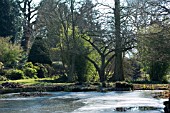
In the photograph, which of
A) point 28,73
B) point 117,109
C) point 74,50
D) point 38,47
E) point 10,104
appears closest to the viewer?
point 117,109

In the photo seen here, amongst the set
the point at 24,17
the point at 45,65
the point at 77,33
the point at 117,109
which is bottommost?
the point at 117,109

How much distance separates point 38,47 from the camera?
140ft

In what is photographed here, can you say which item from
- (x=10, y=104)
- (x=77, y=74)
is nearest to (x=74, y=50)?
(x=77, y=74)

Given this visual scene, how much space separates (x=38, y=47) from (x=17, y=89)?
63.8 ft

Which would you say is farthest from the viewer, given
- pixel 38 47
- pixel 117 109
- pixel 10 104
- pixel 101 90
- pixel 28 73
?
pixel 38 47

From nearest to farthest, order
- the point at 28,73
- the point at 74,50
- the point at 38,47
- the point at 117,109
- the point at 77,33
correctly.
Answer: the point at 117,109 < the point at 74,50 < the point at 77,33 < the point at 28,73 < the point at 38,47

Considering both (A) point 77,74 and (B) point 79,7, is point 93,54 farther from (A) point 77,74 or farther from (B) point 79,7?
(B) point 79,7

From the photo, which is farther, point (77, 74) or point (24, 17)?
point (24, 17)

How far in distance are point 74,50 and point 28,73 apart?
7.89m

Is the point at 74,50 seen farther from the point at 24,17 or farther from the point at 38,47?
the point at 24,17

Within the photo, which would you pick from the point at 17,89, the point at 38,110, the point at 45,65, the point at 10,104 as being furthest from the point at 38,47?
the point at 38,110

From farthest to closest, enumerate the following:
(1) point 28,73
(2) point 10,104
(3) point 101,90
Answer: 1. (1) point 28,73
2. (3) point 101,90
3. (2) point 10,104

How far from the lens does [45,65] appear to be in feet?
141

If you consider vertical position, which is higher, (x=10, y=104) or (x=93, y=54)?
(x=93, y=54)
